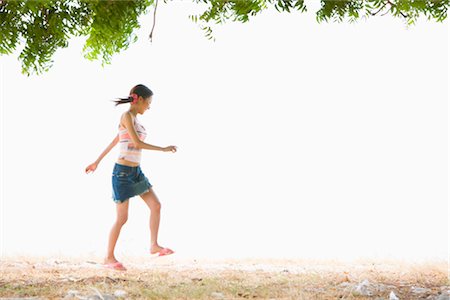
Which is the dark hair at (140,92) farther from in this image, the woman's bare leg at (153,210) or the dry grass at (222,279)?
the dry grass at (222,279)

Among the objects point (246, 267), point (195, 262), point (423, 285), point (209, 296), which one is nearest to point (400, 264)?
point (423, 285)

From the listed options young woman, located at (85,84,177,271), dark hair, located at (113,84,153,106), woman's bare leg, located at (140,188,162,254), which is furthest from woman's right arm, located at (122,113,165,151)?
woman's bare leg, located at (140,188,162,254)

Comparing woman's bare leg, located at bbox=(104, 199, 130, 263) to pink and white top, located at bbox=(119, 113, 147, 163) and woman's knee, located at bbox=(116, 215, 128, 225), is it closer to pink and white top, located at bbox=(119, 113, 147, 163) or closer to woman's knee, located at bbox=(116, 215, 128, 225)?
woman's knee, located at bbox=(116, 215, 128, 225)

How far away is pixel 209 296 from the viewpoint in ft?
11.9

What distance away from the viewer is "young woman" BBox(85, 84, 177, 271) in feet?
13.2

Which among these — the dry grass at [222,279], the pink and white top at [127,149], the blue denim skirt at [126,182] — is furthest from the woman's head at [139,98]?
the dry grass at [222,279]

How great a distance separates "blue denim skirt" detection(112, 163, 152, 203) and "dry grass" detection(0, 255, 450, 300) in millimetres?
501

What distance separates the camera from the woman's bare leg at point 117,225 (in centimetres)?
410

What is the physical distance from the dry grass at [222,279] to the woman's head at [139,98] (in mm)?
1054

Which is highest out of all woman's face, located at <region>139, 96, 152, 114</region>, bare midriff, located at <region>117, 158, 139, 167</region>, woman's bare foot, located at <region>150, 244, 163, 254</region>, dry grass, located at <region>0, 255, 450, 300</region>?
woman's face, located at <region>139, 96, 152, 114</region>

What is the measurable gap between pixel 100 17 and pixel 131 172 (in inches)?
40.6

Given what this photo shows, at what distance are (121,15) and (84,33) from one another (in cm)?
42


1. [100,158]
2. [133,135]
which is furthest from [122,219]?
[133,135]

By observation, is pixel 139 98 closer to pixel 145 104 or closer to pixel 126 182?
pixel 145 104
